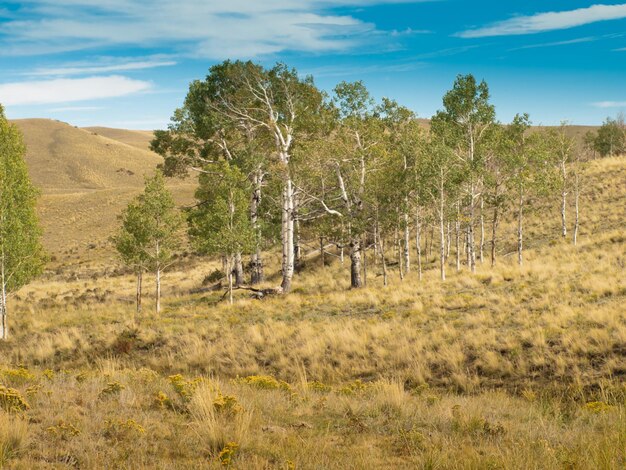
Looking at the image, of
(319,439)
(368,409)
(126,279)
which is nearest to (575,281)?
(368,409)

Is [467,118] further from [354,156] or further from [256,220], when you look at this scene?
[256,220]

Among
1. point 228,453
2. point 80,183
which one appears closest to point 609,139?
point 228,453

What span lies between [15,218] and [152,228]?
20.4 feet

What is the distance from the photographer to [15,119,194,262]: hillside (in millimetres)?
77812

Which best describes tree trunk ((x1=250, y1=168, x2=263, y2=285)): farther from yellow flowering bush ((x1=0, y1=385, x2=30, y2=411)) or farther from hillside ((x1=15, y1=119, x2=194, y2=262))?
yellow flowering bush ((x1=0, y1=385, x2=30, y2=411))

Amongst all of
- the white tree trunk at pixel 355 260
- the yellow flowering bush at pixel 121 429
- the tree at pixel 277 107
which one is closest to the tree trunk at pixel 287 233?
the tree at pixel 277 107

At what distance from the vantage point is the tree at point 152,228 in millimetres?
25594

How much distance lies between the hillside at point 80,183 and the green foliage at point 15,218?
30.4ft

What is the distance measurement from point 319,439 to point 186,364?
1126 cm

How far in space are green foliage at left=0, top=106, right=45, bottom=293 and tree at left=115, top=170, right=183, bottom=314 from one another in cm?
414

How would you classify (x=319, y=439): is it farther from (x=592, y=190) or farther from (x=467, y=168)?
(x=592, y=190)

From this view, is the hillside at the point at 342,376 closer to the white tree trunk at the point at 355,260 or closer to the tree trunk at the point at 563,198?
the white tree trunk at the point at 355,260

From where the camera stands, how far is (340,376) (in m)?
14.7

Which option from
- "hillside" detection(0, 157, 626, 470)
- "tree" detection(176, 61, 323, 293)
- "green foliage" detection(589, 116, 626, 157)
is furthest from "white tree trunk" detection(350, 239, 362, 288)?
"green foliage" detection(589, 116, 626, 157)
